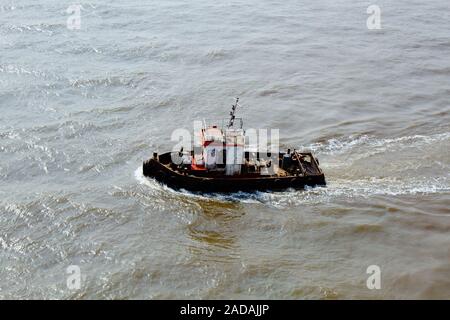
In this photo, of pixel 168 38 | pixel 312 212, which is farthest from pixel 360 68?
pixel 312 212

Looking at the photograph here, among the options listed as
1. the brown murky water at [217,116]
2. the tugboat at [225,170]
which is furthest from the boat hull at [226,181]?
the brown murky water at [217,116]

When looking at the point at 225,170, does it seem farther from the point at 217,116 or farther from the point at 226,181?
the point at 217,116

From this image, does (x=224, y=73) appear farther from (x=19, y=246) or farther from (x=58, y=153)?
(x=19, y=246)

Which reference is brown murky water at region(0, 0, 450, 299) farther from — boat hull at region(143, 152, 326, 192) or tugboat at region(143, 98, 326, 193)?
tugboat at region(143, 98, 326, 193)

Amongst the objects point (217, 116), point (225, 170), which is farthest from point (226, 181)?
point (217, 116)

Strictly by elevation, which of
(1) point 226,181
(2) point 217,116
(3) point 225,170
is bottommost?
(1) point 226,181

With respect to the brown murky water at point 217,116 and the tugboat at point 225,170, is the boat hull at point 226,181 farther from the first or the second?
the brown murky water at point 217,116

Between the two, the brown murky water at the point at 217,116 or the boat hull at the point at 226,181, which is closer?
the brown murky water at the point at 217,116

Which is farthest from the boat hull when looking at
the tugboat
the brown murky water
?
the brown murky water
